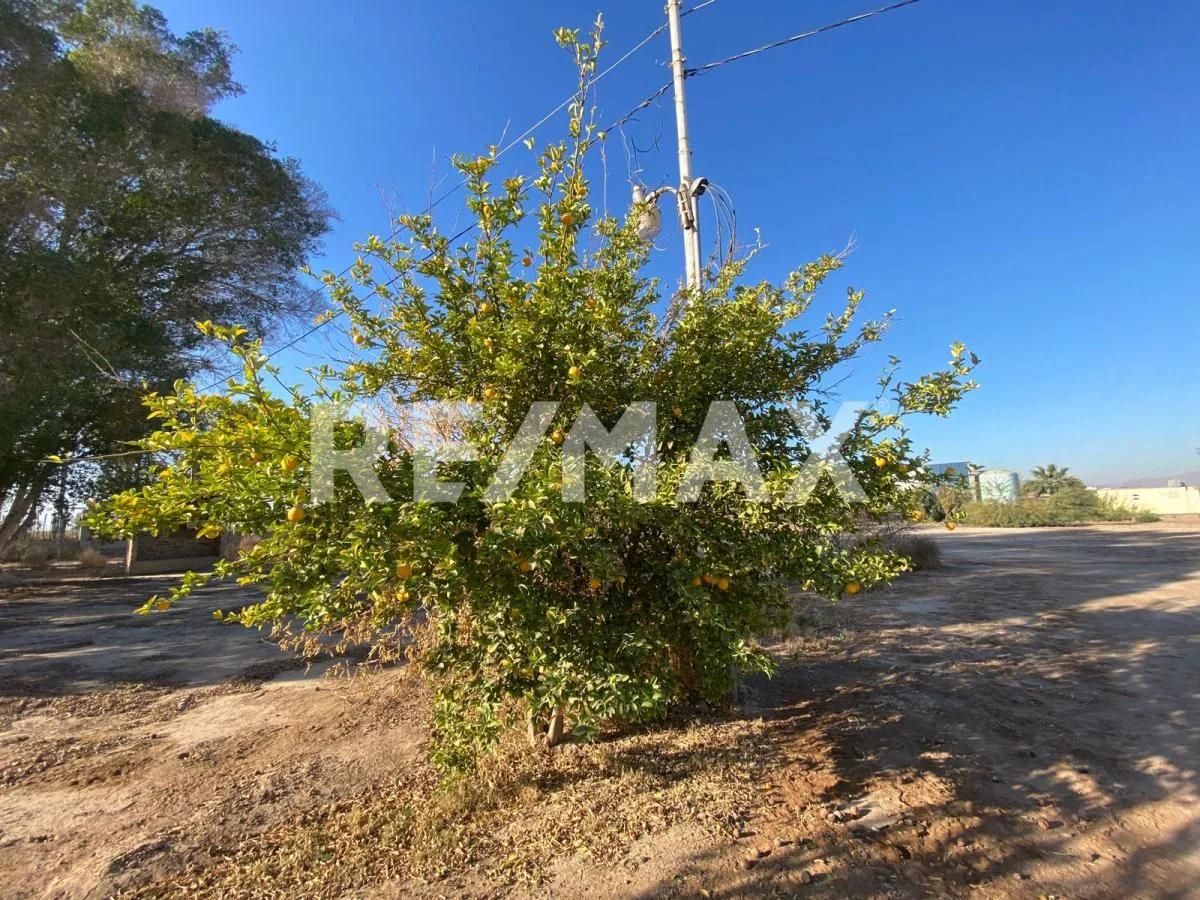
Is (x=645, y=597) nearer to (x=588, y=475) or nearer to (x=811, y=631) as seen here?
(x=588, y=475)

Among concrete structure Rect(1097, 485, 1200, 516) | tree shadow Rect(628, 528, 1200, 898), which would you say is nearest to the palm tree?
concrete structure Rect(1097, 485, 1200, 516)

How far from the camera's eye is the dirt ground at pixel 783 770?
2.43 metres

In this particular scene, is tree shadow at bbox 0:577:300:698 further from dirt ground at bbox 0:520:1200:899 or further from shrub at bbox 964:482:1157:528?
shrub at bbox 964:482:1157:528

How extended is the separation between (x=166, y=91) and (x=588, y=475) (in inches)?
593

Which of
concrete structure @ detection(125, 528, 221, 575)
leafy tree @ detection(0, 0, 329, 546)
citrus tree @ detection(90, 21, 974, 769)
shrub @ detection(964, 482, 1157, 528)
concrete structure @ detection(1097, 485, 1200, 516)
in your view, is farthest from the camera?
concrete structure @ detection(1097, 485, 1200, 516)

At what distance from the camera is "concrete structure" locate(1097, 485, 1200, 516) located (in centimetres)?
3297

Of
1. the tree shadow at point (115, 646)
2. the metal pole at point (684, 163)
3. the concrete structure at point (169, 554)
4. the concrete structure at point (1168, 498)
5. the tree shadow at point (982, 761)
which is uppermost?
the metal pole at point (684, 163)

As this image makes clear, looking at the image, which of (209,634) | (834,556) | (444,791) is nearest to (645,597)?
(834,556)

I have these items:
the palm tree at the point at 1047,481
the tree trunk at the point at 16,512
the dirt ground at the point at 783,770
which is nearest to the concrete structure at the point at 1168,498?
the palm tree at the point at 1047,481

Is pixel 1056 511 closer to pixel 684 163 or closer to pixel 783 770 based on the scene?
pixel 684 163

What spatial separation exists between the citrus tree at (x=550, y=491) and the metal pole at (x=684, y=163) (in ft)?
5.58

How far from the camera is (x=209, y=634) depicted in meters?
7.78

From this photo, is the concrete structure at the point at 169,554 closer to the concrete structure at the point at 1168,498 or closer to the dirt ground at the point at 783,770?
the dirt ground at the point at 783,770

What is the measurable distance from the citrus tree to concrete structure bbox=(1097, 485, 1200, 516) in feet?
130
